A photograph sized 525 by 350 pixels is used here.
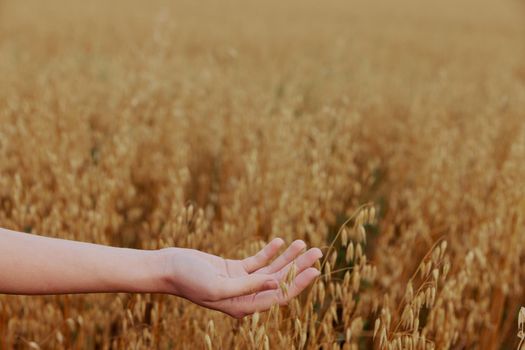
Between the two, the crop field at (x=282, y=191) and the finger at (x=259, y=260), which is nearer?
the finger at (x=259, y=260)

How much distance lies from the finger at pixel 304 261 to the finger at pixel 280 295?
2cm

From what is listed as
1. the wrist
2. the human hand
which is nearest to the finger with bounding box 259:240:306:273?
the human hand

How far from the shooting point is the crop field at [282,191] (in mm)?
1328

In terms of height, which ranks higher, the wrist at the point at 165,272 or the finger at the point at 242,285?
the wrist at the point at 165,272

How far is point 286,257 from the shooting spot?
46.3 inches

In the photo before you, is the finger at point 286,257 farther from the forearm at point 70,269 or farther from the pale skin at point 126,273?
the forearm at point 70,269

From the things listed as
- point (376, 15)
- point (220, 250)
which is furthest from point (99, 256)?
point (376, 15)

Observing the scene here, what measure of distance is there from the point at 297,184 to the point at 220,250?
1.46 ft

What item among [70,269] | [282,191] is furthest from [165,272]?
[282,191]

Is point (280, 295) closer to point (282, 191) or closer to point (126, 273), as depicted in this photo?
point (126, 273)

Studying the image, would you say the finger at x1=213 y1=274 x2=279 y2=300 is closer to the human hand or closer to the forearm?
the human hand

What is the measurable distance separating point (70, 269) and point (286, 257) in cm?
41

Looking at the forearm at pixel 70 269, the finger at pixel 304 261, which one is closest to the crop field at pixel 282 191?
the finger at pixel 304 261

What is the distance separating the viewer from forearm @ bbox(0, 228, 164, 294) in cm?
111
